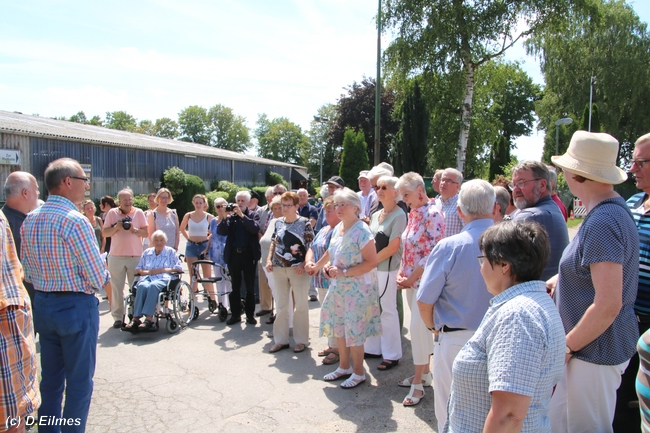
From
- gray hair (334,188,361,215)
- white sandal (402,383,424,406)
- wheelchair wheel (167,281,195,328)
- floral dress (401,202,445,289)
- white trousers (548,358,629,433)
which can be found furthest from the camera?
wheelchair wheel (167,281,195,328)

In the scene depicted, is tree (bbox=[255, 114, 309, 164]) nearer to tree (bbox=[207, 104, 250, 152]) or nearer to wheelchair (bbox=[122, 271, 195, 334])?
tree (bbox=[207, 104, 250, 152])

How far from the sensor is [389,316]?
526 centimetres

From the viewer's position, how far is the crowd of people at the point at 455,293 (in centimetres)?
181

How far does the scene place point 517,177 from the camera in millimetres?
3643

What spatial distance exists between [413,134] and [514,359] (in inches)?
996

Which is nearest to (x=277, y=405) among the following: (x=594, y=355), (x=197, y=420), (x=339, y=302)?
(x=197, y=420)

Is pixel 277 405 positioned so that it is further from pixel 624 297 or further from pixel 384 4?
pixel 384 4

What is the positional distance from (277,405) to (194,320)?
348 cm

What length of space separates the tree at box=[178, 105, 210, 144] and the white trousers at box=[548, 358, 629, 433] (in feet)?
303

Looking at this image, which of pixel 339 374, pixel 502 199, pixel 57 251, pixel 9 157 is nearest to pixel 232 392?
pixel 339 374

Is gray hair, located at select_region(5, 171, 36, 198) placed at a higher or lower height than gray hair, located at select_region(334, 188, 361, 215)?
higher

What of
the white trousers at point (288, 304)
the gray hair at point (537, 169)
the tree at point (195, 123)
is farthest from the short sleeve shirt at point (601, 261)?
the tree at point (195, 123)

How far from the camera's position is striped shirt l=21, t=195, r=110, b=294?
3318 mm

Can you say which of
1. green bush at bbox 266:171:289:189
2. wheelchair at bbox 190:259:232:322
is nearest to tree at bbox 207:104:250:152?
green bush at bbox 266:171:289:189
